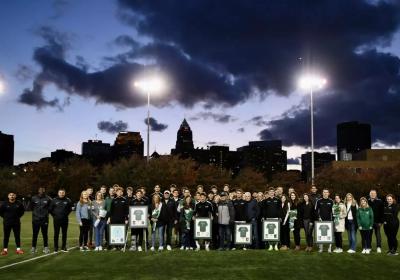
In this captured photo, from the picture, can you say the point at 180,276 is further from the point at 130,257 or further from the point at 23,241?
the point at 23,241

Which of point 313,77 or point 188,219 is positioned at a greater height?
point 313,77

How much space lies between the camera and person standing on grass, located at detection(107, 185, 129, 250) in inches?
763

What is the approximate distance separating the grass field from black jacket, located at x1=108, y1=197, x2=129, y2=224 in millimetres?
1669

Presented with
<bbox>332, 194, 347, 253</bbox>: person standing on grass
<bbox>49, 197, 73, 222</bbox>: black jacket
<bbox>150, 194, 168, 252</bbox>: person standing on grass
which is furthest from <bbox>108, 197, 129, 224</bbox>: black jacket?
<bbox>332, 194, 347, 253</bbox>: person standing on grass

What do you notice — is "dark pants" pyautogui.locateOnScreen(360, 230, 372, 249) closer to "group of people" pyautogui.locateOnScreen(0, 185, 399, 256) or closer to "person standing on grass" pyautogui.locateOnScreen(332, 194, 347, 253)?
"group of people" pyautogui.locateOnScreen(0, 185, 399, 256)

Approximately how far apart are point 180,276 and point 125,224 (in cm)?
617

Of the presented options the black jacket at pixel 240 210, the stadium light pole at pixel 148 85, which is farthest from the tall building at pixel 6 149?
the black jacket at pixel 240 210

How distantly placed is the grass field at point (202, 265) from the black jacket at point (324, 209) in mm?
1700

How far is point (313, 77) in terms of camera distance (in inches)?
1649

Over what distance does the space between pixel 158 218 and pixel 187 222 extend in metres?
1.07

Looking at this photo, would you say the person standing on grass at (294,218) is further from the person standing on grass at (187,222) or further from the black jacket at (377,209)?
the person standing on grass at (187,222)

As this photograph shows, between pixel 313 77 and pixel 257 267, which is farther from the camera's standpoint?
pixel 313 77

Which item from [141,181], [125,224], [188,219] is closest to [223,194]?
[188,219]

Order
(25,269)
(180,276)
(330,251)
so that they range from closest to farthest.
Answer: (180,276) → (25,269) → (330,251)
